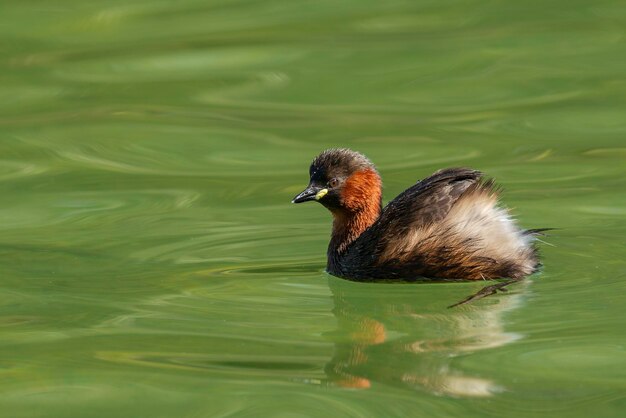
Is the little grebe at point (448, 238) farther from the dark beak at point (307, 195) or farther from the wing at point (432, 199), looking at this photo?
the dark beak at point (307, 195)

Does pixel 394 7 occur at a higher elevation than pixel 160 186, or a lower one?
higher

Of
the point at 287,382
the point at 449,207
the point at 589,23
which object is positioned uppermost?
the point at 589,23

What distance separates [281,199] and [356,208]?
1.16 metres

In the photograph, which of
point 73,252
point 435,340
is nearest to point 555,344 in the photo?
point 435,340

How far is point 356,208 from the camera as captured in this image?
23.0ft

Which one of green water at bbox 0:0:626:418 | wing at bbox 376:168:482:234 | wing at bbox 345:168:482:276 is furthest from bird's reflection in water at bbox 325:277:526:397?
wing at bbox 376:168:482:234

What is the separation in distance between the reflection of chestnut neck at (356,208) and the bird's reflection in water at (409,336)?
0.43m

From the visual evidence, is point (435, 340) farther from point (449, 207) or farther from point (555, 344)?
point (449, 207)

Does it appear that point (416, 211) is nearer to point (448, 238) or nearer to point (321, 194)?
point (448, 238)

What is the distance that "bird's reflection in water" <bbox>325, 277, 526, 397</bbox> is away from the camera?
201 inches

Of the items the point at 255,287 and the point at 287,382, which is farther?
the point at 255,287

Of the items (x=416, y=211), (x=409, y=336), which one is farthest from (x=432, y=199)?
(x=409, y=336)

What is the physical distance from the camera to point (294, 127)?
9219mm

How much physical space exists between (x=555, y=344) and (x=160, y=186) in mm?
3548
